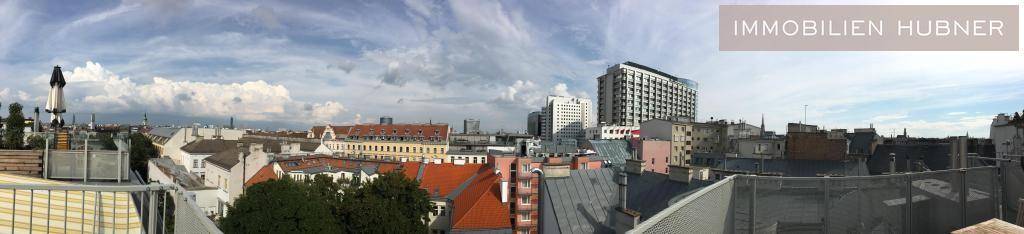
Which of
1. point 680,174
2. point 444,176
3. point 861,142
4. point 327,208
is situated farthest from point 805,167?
point 327,208

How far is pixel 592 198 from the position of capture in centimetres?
1755

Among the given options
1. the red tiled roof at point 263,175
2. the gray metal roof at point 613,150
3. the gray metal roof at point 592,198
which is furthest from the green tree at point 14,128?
the gray metal roof at point 613,150

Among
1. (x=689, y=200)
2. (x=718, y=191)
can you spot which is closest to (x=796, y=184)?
(x=718, y=191)

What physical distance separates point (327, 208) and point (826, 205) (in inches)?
876

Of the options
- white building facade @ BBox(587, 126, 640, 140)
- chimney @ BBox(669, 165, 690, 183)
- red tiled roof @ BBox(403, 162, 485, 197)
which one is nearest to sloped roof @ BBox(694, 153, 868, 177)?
chimney @ BBox(669, 165, 690, 183)

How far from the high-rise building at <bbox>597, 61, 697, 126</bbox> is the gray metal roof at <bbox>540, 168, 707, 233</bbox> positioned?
351 feet

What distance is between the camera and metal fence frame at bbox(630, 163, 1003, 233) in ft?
14.4

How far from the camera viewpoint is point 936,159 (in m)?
28.8

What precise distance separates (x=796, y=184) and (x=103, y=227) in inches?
360

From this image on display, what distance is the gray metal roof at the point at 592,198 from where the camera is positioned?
16.2 metres

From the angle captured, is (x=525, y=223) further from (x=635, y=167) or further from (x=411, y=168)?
(x=411, y=168)

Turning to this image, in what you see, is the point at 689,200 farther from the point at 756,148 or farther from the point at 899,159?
the point at 756,148

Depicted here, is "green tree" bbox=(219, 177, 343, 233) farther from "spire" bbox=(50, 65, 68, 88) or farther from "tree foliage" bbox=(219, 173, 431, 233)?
"spire" bbox=(50, 65, 68, 88)

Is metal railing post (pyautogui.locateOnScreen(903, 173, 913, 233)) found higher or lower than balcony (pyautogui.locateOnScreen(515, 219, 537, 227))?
higher
